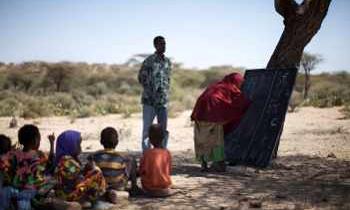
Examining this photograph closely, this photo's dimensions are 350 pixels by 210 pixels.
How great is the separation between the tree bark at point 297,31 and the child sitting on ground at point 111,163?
153 inches

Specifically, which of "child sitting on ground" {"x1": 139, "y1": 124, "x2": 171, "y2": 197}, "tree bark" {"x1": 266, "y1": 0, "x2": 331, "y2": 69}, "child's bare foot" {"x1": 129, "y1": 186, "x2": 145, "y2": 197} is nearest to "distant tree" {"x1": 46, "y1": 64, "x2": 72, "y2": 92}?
"tree bark" {"x1": 266, "y1": 0, "x2": 331, "y2": 69}

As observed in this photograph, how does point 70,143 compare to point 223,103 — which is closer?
point 70,143

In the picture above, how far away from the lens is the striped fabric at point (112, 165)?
6.73m

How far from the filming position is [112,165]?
6742 mm

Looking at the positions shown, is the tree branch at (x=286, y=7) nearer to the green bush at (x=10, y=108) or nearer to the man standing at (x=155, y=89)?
the man standing at (x=155, y=89)

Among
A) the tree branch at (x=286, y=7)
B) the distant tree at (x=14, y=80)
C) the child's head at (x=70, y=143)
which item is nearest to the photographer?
the child's head at (x=70, y=143)

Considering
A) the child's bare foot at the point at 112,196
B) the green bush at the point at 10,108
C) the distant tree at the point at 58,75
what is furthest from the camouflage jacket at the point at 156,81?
the distant tree at the point at 58,75

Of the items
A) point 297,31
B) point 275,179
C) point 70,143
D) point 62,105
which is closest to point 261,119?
point 275,179

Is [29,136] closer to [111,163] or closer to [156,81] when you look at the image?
[111,163]

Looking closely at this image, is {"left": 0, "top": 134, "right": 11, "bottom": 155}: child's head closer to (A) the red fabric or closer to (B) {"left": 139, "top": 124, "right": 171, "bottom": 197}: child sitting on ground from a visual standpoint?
(B) {"left": 139, "top": 124, "right": 171, "bottom": 197}: child sitting on ground

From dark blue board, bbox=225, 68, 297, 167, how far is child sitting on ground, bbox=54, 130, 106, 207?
10.8ft

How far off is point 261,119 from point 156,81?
71.5 inches

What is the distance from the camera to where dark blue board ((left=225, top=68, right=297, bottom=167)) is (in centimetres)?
884

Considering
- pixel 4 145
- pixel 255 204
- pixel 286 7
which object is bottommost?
pixel 255 204
